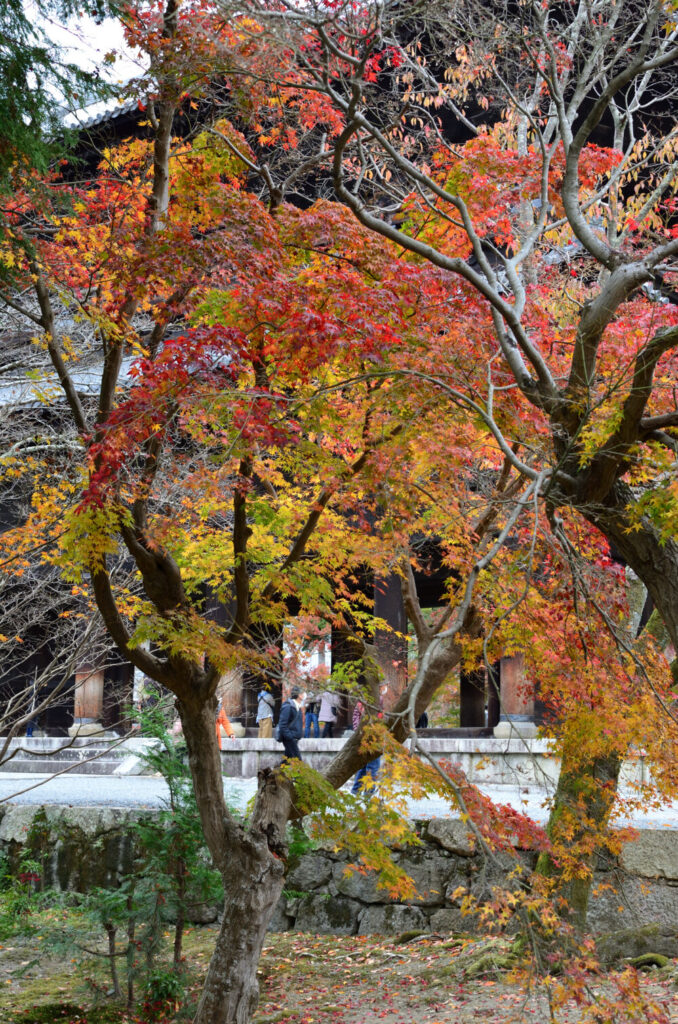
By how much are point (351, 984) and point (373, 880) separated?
5.04ft

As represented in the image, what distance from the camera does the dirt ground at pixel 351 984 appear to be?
24.3 ft

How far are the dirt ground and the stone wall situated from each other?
27 cm

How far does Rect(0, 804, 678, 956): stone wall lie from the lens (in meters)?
8.49

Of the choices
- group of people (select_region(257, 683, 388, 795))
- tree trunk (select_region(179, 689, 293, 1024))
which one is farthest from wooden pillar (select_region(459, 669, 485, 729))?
tree trunk (select_region(179, 689, 293, 1024))

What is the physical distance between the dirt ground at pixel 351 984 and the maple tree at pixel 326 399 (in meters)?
1.21

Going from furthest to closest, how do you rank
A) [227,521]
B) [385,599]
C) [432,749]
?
[385,599], [432,749], [227,521]

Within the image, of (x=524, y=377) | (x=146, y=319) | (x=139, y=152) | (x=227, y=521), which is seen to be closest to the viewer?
(x=524, y=377)

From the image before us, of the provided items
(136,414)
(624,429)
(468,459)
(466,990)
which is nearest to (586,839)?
(466,990)

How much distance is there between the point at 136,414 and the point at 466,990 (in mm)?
5966

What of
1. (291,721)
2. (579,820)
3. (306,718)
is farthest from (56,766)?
(579,820)

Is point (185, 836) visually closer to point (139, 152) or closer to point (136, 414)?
point (136, 414)

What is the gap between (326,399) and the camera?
6293mm

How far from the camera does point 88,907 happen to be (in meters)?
7.84

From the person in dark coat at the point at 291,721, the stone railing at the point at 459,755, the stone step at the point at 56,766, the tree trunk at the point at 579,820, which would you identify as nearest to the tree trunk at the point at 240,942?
the tree trunk at the point at 579,820
